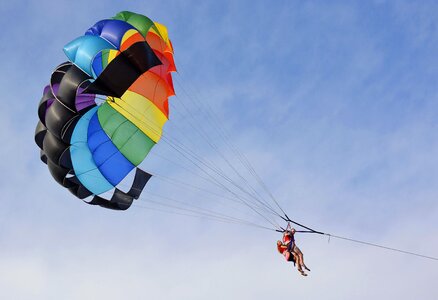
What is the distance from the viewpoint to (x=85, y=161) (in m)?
17.9

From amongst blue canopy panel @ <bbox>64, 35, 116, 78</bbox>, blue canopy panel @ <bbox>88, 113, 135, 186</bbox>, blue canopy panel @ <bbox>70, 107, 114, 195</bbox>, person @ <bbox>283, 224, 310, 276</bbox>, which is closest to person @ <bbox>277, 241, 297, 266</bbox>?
person @ <bbox>283, 224, 310, 276</bbox>

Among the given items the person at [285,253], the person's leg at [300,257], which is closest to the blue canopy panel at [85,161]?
the person at [285,253]

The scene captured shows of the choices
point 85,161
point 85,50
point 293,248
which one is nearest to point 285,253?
Answer: point 293,248

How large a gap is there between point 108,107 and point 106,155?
1.39m

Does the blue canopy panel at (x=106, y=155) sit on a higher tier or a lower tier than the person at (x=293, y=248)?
higher

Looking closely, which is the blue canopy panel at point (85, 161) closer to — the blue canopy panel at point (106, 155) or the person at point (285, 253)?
the blue canopy panel at point (106, 155)

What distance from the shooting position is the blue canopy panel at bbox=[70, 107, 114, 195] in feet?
57.9

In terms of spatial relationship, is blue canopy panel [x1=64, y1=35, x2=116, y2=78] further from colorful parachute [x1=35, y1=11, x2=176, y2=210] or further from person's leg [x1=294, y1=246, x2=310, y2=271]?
person's leg [x1=294, y1=246, x2=310, y2=271]

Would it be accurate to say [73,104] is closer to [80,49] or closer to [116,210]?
[80,49]

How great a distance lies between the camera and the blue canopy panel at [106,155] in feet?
59.4

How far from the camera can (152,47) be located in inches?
698

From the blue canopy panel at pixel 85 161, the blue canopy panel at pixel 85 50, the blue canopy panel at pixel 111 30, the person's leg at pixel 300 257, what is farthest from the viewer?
the blue canopy panel at pixel 85 161

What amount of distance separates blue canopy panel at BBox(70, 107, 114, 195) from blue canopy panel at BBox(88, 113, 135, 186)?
117 mm

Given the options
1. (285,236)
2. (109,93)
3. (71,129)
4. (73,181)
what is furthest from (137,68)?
(285,236)
